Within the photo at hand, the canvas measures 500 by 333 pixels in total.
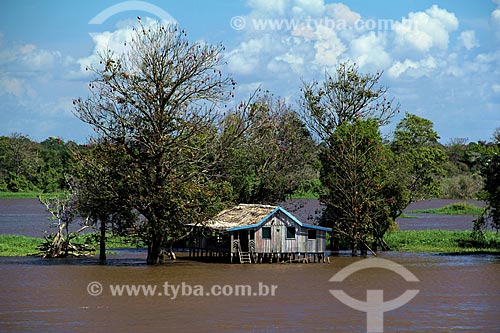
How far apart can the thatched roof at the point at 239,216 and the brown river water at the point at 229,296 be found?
227 cm

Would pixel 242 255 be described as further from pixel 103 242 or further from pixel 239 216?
pixel 103 242

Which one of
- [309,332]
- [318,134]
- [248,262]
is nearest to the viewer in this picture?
[309,332]

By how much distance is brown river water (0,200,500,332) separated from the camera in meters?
27.0

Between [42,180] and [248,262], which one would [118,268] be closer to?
[248,262]

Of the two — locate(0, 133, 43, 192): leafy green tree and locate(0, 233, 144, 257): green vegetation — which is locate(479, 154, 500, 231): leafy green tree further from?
locate(0, 133, 43, 192): leafy green tree

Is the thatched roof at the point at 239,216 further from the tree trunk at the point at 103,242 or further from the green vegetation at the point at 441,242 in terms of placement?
the green vegetation at the point at 441,242

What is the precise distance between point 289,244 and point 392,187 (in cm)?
970

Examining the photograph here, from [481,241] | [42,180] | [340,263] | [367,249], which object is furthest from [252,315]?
[42,180]

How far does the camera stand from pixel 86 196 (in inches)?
1649

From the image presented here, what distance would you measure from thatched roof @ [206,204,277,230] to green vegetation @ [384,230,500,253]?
39.8ft

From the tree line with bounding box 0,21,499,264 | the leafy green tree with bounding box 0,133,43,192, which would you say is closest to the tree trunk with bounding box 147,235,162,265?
the tree line with bounding box 0,21,499,264

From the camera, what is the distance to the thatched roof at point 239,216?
147ft

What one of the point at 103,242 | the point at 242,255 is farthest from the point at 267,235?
the point at 103,242

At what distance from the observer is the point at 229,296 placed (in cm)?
3291
